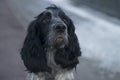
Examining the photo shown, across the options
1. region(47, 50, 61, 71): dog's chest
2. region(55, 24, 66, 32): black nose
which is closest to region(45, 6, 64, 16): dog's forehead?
region(55, 24, 66, 32): black nose

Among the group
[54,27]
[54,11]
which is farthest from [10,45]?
[54,27]

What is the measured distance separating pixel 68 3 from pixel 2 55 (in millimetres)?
5128

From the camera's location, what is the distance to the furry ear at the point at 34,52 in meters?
6.48

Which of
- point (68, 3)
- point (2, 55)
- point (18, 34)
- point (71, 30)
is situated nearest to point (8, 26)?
point (18, 34)

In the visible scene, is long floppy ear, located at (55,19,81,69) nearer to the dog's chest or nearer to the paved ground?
the dog's chest

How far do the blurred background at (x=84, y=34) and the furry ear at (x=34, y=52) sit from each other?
197 centimetres

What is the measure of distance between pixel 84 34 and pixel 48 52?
5296 millimetres

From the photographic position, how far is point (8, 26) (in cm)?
1222

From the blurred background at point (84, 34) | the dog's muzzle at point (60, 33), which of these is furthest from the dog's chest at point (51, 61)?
the blurred background at point (84, 34)

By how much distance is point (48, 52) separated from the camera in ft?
21.6

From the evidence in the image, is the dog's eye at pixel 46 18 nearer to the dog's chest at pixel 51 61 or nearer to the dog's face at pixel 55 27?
the dog's face at pixel 55 27

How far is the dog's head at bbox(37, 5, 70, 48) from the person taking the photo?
6262 millimetres

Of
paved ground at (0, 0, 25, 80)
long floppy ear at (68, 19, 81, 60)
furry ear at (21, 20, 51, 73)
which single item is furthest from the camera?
paved ground at (0, 0, 25, 80)

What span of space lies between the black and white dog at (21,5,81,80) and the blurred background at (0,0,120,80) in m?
1.98
